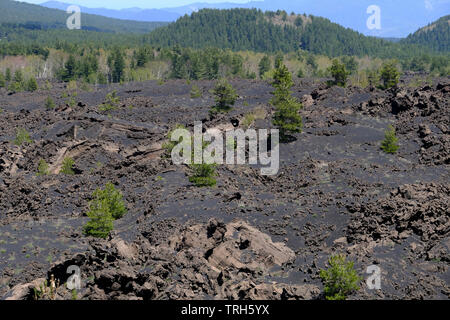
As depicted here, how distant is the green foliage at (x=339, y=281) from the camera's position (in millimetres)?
19969

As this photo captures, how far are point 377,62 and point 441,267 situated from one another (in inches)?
5776

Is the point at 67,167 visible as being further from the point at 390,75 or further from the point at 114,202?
the point at 390,75

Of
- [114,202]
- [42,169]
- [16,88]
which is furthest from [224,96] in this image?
[16,88]

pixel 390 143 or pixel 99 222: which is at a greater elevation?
pixel 390 143

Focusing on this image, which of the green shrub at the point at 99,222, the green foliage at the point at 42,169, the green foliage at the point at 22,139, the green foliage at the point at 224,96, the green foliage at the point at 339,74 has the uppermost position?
the green foliage at the point at 339,74

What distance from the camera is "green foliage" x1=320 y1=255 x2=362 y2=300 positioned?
65.5ft

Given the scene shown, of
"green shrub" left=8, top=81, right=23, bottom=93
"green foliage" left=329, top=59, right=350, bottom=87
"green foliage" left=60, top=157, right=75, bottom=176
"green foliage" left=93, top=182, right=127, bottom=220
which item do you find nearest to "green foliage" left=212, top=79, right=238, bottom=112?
"green foliage" left=329, top=59, right=350, bottom=87

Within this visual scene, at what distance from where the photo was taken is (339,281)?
20266mm

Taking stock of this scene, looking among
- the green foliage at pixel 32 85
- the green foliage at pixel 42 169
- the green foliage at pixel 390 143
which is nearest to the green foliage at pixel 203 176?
the green foliage at pixel 42 169

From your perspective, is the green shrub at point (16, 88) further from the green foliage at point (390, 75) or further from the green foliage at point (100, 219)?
the green foliage at point (100, 219)

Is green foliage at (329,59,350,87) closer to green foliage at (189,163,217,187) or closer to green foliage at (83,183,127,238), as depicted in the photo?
green foliage at (189,163,217,187)

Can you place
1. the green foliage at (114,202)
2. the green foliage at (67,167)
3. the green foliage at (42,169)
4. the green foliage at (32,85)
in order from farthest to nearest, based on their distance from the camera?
the green foliage at (32,85) < the green foliage at (67,167) < the green foliage at (42,169) < the green foliage at (114,202)

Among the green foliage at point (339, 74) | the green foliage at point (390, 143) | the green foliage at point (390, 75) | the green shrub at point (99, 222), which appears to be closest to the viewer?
the green shrub at point (99, 222)

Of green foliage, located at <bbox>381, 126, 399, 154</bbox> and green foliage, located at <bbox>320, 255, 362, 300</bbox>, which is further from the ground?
green foliage, located at <bbox>381, 126, 399, 154</bbox>
